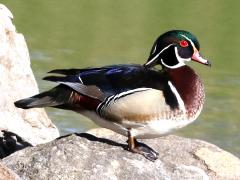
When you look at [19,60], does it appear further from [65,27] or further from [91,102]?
[65,27]

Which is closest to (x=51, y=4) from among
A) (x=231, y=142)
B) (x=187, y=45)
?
(x=231, y=142)

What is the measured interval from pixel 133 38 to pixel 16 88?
8.93m

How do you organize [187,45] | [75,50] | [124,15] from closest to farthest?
1. [187,45]
2. [75,50]
3. [124,15]

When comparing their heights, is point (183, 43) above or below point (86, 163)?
above

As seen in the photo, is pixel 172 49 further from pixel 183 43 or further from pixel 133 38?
pixel 133 38

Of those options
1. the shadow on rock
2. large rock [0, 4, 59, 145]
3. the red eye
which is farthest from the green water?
the red eye

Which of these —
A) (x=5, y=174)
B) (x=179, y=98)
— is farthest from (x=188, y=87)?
(x=5, y=174)

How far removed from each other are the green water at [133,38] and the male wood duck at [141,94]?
4.46 m

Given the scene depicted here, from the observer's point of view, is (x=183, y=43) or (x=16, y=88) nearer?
(x=183, y=43)

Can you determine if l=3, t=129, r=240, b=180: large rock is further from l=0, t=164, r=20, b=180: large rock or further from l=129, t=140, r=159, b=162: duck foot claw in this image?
l=0, t=164, r=20, b=180: large rock

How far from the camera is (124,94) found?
6125 mm

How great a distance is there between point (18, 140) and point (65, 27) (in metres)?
9.49

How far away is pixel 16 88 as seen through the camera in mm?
7656

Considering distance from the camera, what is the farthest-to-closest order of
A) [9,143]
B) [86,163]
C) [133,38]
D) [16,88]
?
[133,38], [16,88], [9,143], [86,163]
